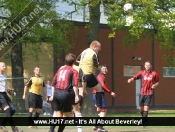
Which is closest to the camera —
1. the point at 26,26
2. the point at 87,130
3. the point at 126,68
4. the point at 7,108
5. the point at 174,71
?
the point at 7,108

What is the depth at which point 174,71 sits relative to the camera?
138ft

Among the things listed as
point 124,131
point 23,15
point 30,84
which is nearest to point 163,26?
point 23,15

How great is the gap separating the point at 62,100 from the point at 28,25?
54.7 ft

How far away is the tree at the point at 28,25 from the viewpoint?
90.1 feet

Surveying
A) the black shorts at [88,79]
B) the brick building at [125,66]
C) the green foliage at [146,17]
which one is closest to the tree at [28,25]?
the green foliage at [146,17]

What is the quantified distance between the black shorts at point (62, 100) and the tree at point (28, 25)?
1432 cm

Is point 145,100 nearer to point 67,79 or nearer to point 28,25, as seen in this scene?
point 67,79

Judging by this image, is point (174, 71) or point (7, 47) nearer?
point (7, 47)

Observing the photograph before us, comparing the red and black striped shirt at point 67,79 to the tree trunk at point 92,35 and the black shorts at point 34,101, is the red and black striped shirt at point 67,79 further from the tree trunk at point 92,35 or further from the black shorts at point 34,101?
the tree trunk at point 92,35

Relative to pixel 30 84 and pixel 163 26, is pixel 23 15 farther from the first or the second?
pixel 30 84

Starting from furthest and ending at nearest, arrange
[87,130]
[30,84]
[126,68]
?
1. [126,68]
2. [30,84]
3. [87,130]

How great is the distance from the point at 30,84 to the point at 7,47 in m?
13.5

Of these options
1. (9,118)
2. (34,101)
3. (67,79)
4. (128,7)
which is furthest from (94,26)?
(67,79)

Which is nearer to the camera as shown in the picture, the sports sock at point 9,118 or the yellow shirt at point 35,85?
the sports sock at point 9,118
